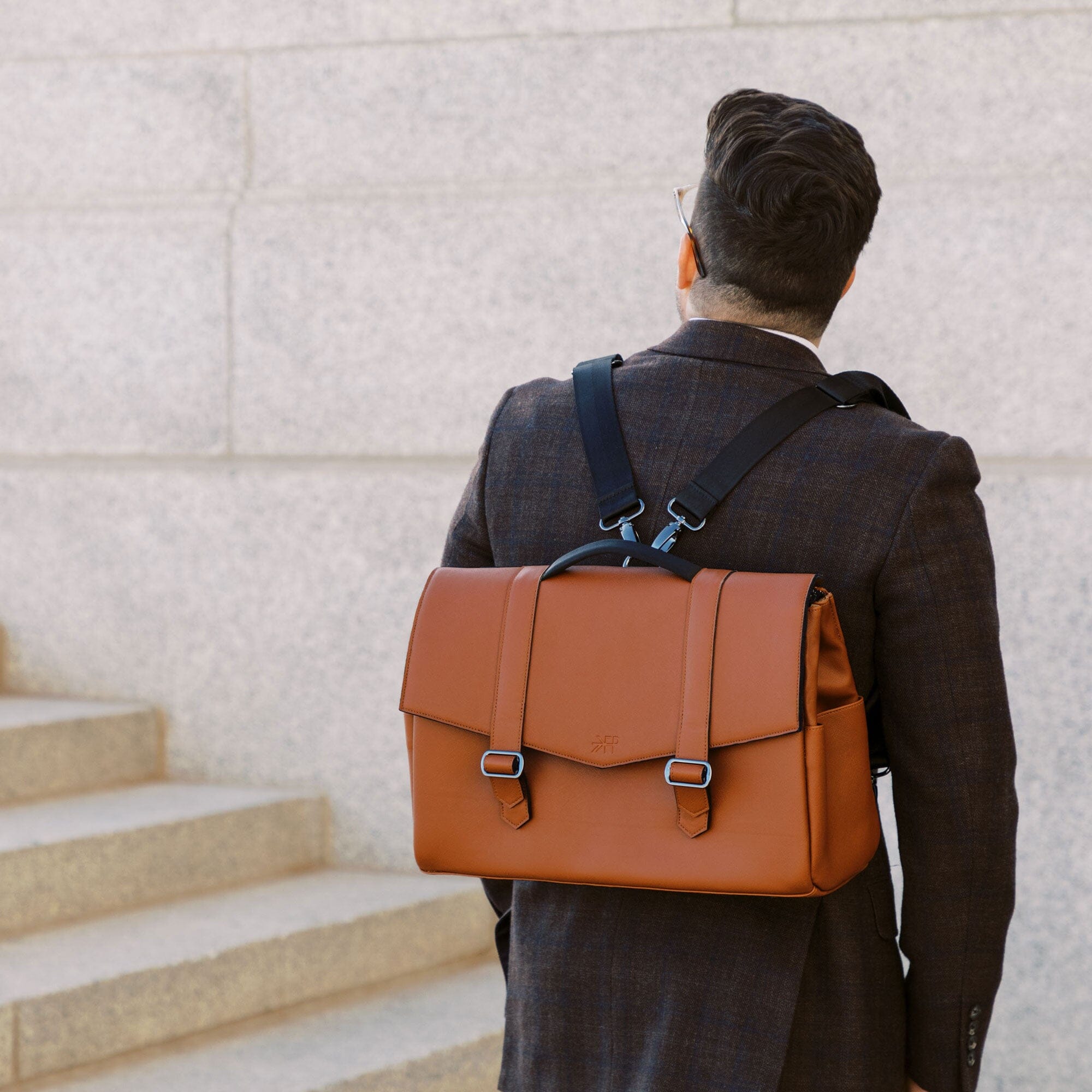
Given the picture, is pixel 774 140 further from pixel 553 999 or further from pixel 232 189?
pixel 232 189

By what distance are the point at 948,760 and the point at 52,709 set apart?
9.60ft

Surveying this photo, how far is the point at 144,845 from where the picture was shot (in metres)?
3.35

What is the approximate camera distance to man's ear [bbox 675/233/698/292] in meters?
1.54

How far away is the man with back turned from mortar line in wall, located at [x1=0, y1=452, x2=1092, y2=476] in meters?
2.18

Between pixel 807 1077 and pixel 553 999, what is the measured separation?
0.29 metres

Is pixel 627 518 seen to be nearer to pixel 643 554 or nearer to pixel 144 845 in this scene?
pixel 643 554

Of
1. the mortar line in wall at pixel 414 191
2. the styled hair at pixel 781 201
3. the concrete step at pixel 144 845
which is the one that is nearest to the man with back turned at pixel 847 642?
the styled hair at pixel 781 201

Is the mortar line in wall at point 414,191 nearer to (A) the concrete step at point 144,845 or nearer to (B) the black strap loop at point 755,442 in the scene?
(A) the concrete step at point 144,845

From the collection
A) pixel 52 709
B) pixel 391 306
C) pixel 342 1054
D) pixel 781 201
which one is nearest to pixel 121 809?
pixel 52 709

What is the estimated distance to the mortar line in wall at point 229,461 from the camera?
378 centimetres

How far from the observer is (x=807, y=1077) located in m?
1.52

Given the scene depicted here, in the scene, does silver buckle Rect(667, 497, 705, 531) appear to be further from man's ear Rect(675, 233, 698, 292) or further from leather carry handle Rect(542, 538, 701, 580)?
man's ear Rect(675, 233, 698, 292)

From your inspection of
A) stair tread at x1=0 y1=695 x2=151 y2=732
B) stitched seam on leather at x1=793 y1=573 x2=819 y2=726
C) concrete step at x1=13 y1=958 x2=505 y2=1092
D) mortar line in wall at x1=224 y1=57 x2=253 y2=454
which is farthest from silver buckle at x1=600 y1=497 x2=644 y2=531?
mortar line in wall at x1=224 y1=57 x2=253 y2=454

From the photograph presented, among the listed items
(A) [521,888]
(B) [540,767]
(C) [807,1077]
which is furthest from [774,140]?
(C) [807,1077]
